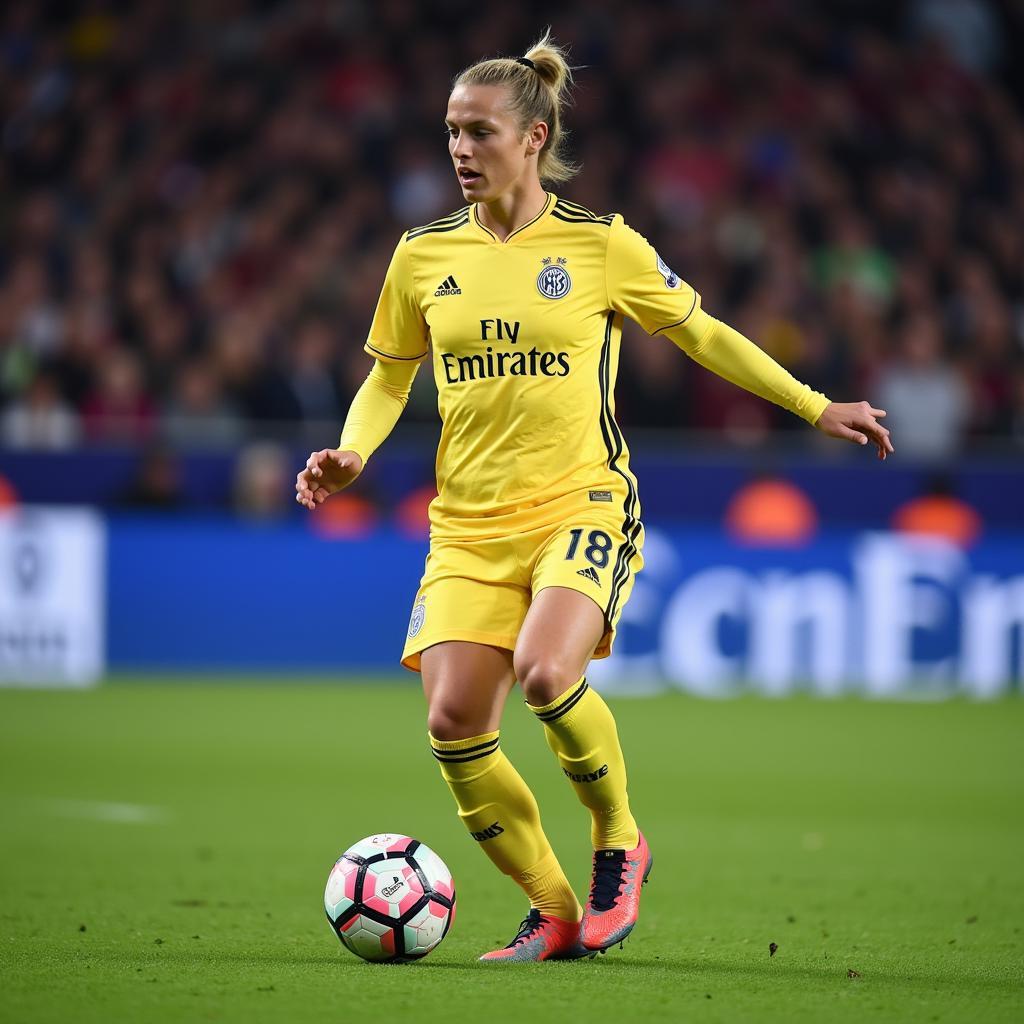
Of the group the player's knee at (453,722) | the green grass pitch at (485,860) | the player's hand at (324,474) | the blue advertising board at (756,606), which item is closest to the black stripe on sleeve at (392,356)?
the player's hand at (324,474)

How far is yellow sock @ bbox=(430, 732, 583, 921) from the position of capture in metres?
5.09

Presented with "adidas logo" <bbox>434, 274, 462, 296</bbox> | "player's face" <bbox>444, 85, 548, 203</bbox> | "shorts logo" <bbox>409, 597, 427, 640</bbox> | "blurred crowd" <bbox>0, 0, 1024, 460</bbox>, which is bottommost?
"shorts logo" <bbox>409, 597, 427, 640</bbox>

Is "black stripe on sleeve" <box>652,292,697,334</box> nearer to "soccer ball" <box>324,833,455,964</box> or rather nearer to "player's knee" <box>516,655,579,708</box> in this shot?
"player's knee" <box>516,655,579,708</box>

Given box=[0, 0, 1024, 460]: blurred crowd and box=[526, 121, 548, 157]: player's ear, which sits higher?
box=[0, 0, 1024, 460]: blurred crowd

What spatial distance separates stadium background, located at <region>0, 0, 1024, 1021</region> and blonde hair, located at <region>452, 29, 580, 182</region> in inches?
88.7

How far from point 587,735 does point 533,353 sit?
105cm

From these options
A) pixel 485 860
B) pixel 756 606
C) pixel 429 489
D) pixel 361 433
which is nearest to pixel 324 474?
pixel 361 433

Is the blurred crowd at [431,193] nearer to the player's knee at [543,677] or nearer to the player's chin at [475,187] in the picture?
the player's chin at [475,187]

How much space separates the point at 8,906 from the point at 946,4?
56.0 feet

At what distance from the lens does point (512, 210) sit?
17.3ft

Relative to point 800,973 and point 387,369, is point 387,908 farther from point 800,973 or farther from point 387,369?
point 387,369

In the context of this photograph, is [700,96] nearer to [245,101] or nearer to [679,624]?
[245,101]

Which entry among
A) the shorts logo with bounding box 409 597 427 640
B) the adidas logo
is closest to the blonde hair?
the adidas logo

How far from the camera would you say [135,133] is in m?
17.8
